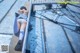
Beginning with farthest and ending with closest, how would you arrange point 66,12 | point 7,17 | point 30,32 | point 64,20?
point 7,17 < point 66,12 < point 64,20 < point 30,32

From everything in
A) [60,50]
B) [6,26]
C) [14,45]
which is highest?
[60,50]

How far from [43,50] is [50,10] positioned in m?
1.91

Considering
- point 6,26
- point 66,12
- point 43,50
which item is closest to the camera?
point 43,50

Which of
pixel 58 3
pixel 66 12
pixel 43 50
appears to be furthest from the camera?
pixel 58 3

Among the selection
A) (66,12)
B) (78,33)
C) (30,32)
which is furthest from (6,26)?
(78,33)

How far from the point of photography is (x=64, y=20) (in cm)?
324

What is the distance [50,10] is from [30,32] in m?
1.42

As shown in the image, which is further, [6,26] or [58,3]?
[6,26]

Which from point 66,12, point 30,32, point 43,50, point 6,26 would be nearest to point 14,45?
point 30,32

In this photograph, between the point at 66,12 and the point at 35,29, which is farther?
the point at 66,12

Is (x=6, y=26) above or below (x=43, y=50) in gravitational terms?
below

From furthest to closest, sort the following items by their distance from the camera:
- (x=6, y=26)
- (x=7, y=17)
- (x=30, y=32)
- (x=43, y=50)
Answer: (x=7, y=17) → (x=6, y=26) → (x=30, y=32) → (x=43, y=50)

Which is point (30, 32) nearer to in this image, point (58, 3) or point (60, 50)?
point (60, 50)

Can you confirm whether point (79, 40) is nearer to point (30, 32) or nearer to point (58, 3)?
point (30, 32)
